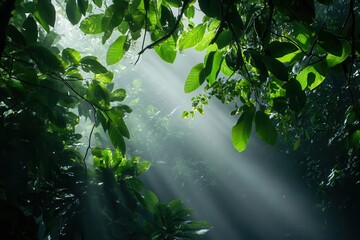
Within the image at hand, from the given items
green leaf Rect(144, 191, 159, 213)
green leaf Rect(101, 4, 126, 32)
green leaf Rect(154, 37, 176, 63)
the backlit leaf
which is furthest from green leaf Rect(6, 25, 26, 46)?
green leaf Rect(144, 191, 159, 213)

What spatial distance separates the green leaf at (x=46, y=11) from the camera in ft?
4.54

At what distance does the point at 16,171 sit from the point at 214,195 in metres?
10.1

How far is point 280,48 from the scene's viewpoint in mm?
1064

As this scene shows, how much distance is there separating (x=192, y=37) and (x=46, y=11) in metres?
0.66

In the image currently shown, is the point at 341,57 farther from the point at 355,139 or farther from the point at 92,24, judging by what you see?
the point at 92,24

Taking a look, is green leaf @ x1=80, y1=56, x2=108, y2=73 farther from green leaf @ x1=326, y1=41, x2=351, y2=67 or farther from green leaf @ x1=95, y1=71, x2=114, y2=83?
green leaf @ x1=326, y1=41, x2=351, y2=67

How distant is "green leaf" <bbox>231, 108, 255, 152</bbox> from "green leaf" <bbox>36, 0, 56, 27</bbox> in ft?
3.06

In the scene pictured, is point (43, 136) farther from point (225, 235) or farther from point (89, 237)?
point (225, 235)

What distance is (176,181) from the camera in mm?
11289

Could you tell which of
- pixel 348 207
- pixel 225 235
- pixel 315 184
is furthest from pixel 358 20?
pixel 225 235

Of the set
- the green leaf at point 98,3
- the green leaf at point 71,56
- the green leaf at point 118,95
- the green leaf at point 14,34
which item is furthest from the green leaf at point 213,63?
the green leaf at point 118,95

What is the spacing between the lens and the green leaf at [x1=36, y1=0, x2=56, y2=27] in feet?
4.54

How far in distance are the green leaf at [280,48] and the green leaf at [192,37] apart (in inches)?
12.4

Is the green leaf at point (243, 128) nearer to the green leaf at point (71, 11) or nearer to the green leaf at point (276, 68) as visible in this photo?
the green leaf at point (276, 68)
